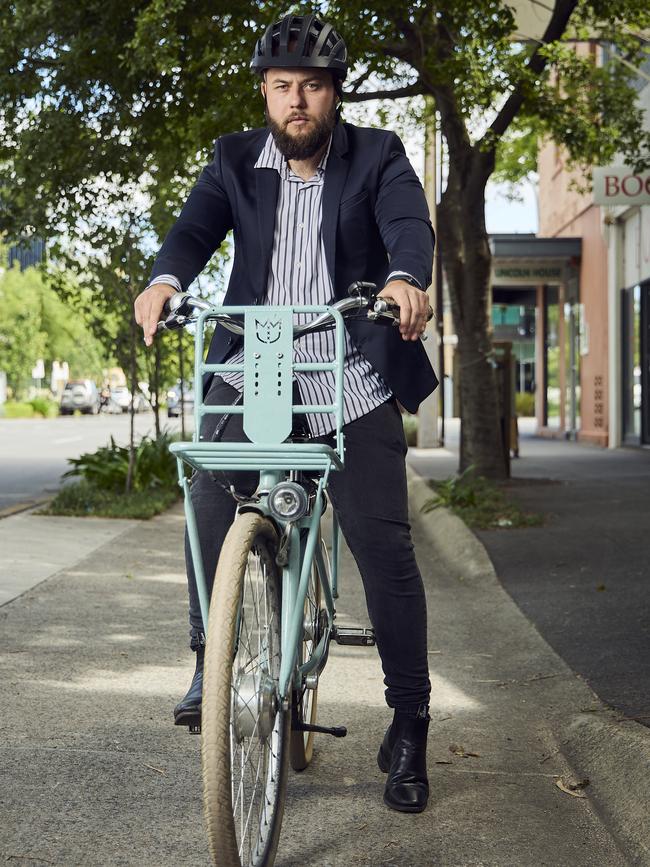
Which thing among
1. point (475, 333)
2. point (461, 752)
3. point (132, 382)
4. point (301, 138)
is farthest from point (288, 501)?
point (132, 382)

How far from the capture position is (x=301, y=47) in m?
3.14

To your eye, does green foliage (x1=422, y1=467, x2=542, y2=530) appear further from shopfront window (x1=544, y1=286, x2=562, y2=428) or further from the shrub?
the shrub

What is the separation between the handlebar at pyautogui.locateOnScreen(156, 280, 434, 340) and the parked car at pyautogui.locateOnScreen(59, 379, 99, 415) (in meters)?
60.2

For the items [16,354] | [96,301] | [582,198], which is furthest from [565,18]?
[16,354]

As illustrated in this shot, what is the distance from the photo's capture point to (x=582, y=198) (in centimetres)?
2477

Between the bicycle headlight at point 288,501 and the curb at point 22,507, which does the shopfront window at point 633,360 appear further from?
the bicycle headlight at point 288,501

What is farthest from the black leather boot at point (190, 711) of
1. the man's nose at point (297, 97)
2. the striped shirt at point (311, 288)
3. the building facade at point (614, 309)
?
the building facade at point (614, 309)

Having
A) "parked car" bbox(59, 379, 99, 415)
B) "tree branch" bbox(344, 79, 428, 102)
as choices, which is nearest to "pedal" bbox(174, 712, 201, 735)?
"tree branch" bbox(344, 79, 428, 102)

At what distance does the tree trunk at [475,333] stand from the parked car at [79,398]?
51027 millimetres

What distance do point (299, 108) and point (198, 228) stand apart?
0.43 metres

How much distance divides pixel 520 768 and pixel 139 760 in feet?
3.94

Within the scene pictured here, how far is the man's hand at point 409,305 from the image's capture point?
9.23 feet

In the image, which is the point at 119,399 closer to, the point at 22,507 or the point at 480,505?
the point at 22,507

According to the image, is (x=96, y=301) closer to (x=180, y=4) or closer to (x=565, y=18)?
(x=180, y=4)
